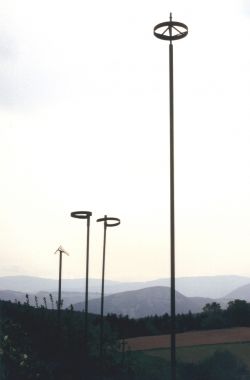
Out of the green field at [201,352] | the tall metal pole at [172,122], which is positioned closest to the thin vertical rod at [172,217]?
the tall metal pole at [172,122]

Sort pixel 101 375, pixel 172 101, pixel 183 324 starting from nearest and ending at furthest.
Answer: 1. pixel 172 101
2. pixel 101 375
3. pixel 183 324

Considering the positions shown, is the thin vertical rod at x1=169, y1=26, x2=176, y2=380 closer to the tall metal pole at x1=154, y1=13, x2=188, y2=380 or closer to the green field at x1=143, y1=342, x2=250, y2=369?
the tall metal pole at x1=154, y1=13, x2=188, y2=380

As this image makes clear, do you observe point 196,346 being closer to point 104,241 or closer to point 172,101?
point 104,241

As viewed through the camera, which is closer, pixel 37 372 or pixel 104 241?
pixel 37 372

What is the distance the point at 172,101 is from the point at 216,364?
1172cm

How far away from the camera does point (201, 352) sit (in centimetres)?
2242

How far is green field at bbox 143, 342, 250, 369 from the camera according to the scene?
21953 mm

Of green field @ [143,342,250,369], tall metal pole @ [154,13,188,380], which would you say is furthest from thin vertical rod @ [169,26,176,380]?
green field @ [143,342,250,369]

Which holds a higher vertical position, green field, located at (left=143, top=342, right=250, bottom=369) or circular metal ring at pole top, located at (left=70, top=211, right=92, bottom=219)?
circular metal ring at pole top, located at (left=70, top=211, right=92, bottom=219)

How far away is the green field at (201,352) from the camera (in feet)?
72.0

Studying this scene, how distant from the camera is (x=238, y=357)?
72.7ft

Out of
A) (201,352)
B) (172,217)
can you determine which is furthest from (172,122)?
(201,352)

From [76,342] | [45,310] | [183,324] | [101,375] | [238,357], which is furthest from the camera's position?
[183,324]

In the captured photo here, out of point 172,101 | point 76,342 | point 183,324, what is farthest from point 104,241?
point 183,324
